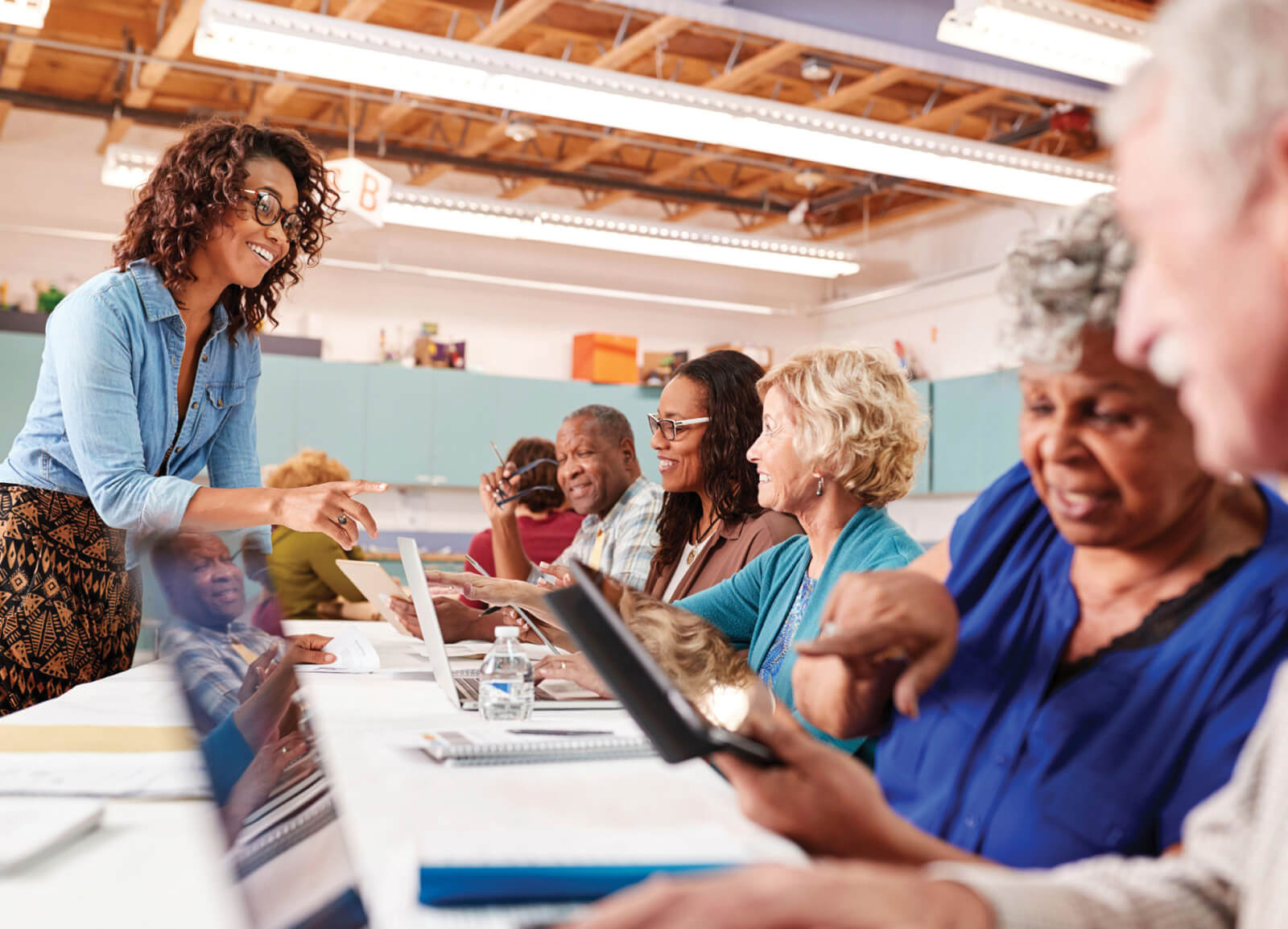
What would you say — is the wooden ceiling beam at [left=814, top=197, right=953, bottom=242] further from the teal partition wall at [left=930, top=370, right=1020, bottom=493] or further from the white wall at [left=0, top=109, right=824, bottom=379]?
the teal partition wall at [left=930, top=370, right=1020, bottom=493]

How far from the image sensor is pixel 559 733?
141 centimetres

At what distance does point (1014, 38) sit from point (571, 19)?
2830mm

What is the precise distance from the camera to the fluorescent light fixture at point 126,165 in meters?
5.57

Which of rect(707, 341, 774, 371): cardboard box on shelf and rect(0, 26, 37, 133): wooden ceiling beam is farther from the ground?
rect(0, 26, 37, 133): wooden ceiling beam

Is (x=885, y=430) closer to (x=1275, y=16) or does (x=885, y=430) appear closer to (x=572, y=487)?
(x=1275, y=16)

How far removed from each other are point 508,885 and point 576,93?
3.87 metres

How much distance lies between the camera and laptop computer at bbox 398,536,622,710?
1663 mm

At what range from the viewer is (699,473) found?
302 centimetres

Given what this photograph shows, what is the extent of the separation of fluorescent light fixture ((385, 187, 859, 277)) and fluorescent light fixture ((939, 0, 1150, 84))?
2.93 meters

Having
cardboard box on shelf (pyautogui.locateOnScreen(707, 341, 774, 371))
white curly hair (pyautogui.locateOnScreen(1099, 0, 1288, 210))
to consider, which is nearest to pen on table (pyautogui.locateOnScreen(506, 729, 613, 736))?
white curly hair (pyautogui.locateOnScreen(1099, 0, 1288, 210))

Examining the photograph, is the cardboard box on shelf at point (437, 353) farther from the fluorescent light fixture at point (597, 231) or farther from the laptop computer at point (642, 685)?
the laptop computer at point (642, 685)

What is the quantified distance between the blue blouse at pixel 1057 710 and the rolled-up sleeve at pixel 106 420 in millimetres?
1350

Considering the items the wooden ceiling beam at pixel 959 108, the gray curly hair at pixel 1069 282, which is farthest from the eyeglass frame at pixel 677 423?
the wooden ceiling beam at pixel 959 108

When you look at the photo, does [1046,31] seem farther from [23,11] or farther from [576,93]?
[23,11]
